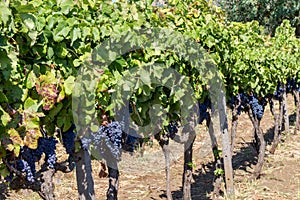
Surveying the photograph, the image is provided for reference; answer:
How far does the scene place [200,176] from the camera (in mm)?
7531

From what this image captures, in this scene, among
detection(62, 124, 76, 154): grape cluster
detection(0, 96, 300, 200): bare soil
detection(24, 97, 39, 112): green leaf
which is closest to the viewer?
detection(24, 97, 39, 112): green leaf

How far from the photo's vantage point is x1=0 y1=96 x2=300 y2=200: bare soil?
20.7ft

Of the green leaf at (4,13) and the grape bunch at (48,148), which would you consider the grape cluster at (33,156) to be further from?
the green leaf at (4,13)

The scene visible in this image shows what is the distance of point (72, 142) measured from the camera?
311 centimetres

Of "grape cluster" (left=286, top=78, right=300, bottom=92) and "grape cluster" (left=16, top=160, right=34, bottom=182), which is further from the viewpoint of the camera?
"grape cluster" (left=286, top=78, right=300, bottom=92)

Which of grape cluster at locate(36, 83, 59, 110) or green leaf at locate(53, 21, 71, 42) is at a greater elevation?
green leaf at locate(53, 21, 71, 42)

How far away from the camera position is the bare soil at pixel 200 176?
6.30 meters

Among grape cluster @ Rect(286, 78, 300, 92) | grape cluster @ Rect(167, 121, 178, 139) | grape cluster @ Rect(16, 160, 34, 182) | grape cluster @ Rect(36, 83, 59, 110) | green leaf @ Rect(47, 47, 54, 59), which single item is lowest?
grape cluster @ Rect(16, 160, 34, 182)

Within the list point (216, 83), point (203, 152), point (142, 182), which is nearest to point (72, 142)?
point (216, 83)

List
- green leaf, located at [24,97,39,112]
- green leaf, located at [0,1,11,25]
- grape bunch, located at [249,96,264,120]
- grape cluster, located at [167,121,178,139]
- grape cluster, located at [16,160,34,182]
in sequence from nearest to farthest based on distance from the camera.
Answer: green leaf, located at [0,1,11,25], green leaf, located at [24,97,39,112], grape cluster, located at [16,160,34,182], grape cluster, located at [167,121,178,139], grape bunch, located at [249,96,264,120]

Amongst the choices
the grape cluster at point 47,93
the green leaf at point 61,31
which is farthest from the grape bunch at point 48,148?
the green leaf at point 61,31

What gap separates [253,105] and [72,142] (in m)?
4.40

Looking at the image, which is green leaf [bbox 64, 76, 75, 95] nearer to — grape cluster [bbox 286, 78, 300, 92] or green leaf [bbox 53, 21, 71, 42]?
green leaf [bbox 53, 21, 71, 42]

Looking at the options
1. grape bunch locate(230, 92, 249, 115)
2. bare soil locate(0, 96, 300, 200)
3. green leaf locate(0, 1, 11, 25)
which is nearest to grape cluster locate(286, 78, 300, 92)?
bare soil locate(0, 96, 300, 200)
